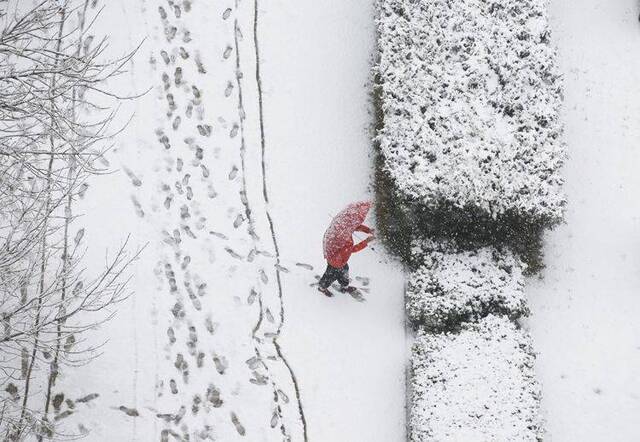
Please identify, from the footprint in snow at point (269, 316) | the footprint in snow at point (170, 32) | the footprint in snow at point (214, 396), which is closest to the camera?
the footprint in snow at point (214, 396)

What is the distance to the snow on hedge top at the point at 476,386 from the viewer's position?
8594 millimetres

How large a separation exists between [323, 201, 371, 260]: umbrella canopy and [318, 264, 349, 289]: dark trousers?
1.30ft

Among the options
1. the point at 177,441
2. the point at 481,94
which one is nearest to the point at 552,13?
the point at 481,94

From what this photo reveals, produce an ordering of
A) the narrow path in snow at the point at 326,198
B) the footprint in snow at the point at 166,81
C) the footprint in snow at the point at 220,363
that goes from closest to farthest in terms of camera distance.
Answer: the narrow path in snow at the point at 326,198, the footprint in snow at the point at 220,363, the footprint in snow at the point at 166,81

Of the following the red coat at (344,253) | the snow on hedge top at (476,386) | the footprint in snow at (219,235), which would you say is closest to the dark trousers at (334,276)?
the red coat at (344,253)

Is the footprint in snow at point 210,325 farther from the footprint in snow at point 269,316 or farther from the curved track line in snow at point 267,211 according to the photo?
the curved track line in snow at point 267,211

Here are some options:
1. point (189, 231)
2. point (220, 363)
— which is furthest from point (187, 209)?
point (220, 363)

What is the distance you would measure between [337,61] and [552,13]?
3.33 meters

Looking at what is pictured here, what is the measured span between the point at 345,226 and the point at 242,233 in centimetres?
191

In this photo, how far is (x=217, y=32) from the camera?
1178 centimetres

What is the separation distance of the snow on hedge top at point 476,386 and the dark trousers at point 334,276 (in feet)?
3.80

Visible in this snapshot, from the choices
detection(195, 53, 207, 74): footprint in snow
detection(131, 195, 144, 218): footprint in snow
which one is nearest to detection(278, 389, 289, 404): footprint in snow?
detection(131, 195, 144, 218): footprint in snow

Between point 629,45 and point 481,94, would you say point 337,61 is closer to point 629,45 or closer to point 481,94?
point 481,94

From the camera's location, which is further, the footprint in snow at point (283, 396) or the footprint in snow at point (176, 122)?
the footprint in snow at point (176, 122)
